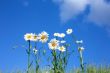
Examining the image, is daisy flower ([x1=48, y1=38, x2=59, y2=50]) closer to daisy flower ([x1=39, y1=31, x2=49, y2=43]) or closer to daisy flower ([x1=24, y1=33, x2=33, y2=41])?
daisy flower ([x1=39, y1=31, x2=49, y2=43])

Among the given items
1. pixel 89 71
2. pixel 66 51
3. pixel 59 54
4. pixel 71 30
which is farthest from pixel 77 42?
pixel 89 71

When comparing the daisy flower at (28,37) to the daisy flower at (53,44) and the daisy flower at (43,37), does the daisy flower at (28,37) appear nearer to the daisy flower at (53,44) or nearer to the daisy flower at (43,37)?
the daisy flower at (43,37)

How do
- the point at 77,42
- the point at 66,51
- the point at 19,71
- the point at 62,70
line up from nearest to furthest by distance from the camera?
the point at 62,70
the point at 66,51
the point at 77,42
the point at 19,71

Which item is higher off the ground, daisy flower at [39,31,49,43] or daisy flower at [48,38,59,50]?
daisy flower at [39,31,49,43]

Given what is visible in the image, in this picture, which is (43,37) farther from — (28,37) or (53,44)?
(28,37)

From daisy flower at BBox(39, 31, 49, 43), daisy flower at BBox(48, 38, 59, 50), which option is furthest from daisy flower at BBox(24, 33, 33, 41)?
daisy flower at BBox(48, 38, 59, 50)

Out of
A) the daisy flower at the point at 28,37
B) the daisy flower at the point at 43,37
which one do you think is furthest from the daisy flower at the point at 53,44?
the daisy flower at the point at 28,37

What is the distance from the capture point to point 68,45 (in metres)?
5.14

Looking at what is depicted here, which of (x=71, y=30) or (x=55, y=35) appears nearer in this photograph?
(x=55, y=35)

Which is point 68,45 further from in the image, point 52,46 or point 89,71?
point 89,71

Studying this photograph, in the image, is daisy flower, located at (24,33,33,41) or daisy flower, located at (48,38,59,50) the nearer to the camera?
daisy flower, located at (24,33,33,41)

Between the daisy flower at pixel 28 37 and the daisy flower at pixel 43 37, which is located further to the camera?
the daisy flower at pixel 43 37

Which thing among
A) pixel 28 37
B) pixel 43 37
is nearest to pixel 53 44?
pixel 43 37

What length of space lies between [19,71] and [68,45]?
294 centimetres
